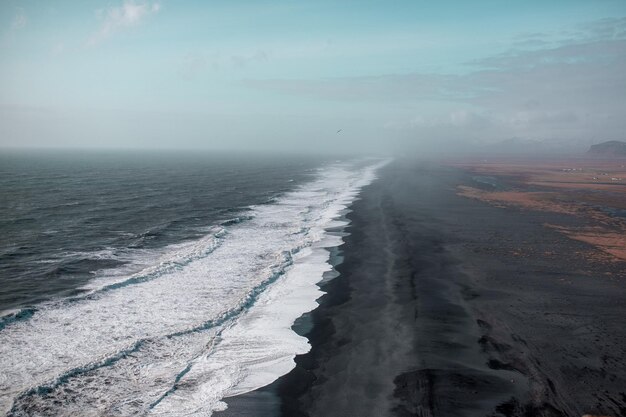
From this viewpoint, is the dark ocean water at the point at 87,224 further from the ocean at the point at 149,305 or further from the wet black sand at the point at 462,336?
the wet black sand at the point at 462,336

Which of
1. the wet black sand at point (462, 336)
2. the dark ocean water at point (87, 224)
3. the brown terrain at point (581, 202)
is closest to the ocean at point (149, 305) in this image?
the dark ocean water at point (87, 224)

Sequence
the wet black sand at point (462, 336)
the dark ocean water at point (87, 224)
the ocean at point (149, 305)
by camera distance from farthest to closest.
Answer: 1. the dark ocean water at point (87, 224)
2. the ocean at point (149, 305)
3. the wet black sand at point (462, 336)

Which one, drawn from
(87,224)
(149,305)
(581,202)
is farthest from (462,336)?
(581,202)

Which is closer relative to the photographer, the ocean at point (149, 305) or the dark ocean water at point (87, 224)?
the ocean at point (149, 305)

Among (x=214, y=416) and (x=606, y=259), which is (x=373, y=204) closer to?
(x=606, y=259)

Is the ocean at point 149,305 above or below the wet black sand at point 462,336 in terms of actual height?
above

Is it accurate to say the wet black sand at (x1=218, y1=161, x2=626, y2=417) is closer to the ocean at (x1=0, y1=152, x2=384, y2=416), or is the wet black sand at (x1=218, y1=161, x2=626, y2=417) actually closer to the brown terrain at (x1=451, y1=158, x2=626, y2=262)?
the ocean at (x1=0, y1=152, x2=384, y2=416)

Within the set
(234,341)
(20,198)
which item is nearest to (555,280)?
(234,341)

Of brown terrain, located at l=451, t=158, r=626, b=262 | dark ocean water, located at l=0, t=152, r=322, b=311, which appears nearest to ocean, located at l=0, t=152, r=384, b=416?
dark ocean water, located at l=0, t=152, r=322, b=311

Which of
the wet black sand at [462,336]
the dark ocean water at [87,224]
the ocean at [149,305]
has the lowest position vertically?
the wet black sand at [462,336]
